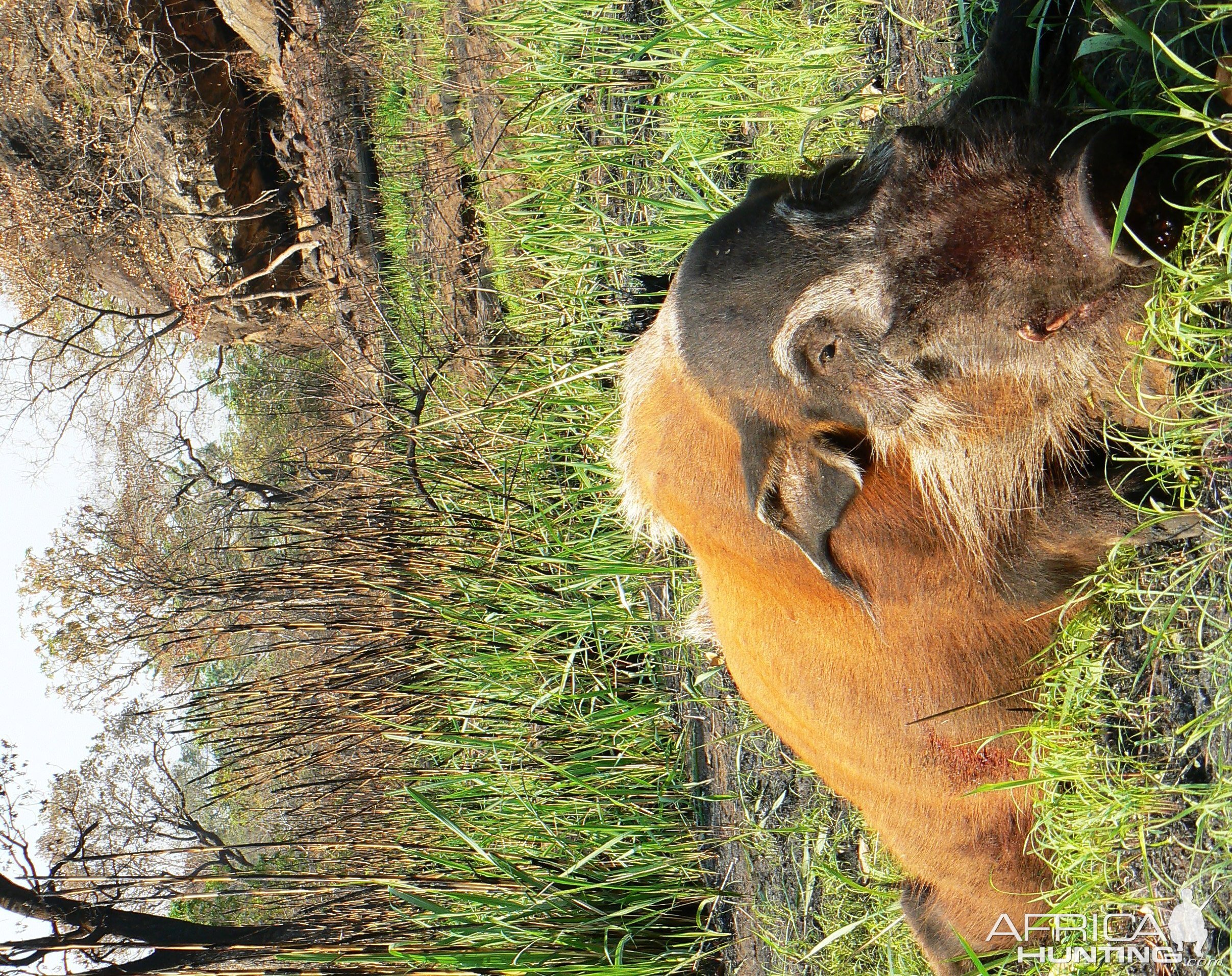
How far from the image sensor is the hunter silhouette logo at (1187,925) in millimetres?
1967

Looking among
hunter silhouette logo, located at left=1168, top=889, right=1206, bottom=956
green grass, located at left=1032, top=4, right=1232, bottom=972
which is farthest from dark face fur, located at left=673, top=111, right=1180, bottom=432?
hunter silhouette logo, located at left=1168, top=889, right=1206, bottom=956

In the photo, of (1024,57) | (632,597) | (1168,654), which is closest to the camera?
(1168,654)

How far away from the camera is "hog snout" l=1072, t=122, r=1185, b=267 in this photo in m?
1.85

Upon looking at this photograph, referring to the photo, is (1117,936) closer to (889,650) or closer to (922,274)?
(889,650)

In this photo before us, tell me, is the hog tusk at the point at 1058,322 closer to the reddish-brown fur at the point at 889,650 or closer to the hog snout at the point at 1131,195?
the hog snout at the point at 1131,195

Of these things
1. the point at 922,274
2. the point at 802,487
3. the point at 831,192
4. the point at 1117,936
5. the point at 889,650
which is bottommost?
the point at 1117,936

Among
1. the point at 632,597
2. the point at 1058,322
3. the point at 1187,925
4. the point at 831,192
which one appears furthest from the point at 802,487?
the point at 632,597

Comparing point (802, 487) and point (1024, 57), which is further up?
point (1024, 57)

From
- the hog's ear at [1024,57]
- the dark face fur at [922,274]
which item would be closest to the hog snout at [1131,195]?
the dark face fur at [922,274]

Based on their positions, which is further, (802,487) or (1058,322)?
(802,487)

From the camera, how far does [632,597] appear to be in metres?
4.88

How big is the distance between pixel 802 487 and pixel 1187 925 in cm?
136

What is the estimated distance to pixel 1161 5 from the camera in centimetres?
187

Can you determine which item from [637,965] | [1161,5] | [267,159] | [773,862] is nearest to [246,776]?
[637,965]
